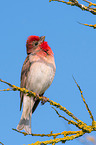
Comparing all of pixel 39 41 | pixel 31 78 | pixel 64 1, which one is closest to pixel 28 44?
pixel 39 41

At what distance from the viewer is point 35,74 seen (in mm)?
5660

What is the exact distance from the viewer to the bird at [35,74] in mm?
5633

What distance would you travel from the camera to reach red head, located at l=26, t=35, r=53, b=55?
20.3 ft

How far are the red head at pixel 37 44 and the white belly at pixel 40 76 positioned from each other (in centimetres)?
61

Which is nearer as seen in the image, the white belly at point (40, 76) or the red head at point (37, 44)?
the white belly at point (40, 76)

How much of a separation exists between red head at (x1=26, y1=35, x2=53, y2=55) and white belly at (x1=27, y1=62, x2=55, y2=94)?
0.61m

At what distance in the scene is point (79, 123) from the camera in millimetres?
2646

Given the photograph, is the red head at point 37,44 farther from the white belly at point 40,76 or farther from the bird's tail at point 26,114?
the bird's tail at point 26,114

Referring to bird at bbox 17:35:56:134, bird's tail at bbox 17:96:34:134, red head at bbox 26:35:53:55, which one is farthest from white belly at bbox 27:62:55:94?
red head at bbox 26:35:53:55

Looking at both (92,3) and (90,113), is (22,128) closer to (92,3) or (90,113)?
(90,113)

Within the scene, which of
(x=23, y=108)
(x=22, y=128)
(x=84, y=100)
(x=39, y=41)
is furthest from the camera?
(x=39, y=41)

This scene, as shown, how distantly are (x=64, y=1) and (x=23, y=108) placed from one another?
414cm

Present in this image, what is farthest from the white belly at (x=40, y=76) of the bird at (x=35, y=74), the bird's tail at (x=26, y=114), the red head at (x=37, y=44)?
the red head at (x=37, y=44)

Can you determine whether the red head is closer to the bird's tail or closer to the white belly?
the white belly
